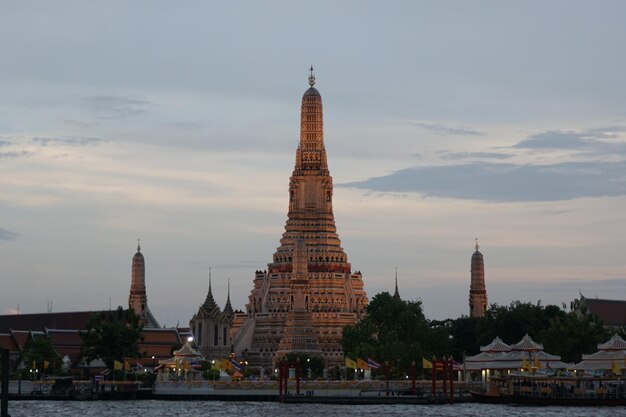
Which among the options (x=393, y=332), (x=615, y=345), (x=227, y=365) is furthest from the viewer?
(x=393, y=332)

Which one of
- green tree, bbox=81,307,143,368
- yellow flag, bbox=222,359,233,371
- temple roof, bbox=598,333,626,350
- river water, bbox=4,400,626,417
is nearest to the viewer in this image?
river water, bbox=4,400,626,417

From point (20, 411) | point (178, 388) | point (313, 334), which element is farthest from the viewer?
point (313, 334)

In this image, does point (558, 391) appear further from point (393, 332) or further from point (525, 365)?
point (393, 332)

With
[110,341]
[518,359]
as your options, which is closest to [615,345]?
[518,359]

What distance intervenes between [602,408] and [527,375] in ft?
25.6

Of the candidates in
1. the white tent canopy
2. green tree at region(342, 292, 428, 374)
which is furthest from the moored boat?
green tree at region(342, 292, 428, 374)

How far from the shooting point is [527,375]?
135500mm

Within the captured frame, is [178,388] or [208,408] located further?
[178,388]

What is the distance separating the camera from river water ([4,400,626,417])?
12206 cm

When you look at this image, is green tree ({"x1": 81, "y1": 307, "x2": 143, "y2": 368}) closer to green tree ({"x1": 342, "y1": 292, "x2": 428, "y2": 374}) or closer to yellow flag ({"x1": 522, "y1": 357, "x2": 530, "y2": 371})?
green tree ({"x1": 342, "y1": 292, "x2": 428, "y2": 374})

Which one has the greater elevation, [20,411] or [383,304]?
[383,304]

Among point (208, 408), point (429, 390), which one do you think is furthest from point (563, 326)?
point (208, 408)

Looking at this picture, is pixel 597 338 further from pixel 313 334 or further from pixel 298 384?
pixel 313 334

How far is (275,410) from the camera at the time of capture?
128500mm
